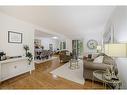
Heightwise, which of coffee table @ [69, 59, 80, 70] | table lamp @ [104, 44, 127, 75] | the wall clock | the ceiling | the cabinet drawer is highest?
the ceiling

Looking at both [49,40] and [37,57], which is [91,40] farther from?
[49,40]

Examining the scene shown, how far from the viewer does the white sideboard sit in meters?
3.24

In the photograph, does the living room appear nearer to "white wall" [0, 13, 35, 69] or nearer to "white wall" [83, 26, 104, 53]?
"white wall" [0, 13, 35, 69]

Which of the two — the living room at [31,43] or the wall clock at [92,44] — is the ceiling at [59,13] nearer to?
the living room at [31,43]

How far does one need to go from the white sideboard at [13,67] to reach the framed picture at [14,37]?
0.68 m

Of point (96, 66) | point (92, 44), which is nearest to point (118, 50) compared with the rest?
point (96, 66)

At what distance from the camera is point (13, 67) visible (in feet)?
12.0

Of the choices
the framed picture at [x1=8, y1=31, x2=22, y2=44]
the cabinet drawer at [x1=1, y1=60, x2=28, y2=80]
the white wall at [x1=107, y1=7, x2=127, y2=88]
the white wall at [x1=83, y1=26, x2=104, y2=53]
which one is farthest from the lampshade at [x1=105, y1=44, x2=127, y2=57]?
the white wall at [x1=83, y1=26, x2=104, y2=53]

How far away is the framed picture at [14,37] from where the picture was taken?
3605mm

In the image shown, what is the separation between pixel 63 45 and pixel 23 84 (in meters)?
11.5

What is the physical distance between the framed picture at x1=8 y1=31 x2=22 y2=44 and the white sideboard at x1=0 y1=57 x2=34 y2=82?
68 centimetres

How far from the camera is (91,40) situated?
8.85 metres
